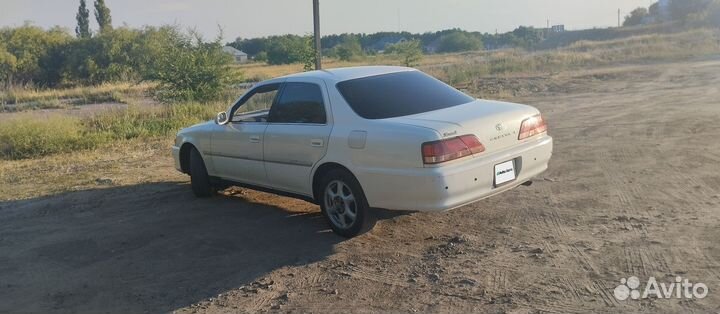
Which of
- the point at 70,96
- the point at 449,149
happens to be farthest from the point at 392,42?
the point at 449,149

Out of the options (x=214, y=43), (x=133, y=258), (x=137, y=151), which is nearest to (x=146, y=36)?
(x=214, y=43)

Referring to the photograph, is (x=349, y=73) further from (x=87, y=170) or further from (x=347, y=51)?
(x=347, y=51)

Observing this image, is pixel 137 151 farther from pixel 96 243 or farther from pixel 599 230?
pixel 599 230

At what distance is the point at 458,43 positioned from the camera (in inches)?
3501

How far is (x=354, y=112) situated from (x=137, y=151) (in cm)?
793

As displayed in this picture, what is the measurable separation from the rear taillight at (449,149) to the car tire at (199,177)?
3.50 metres

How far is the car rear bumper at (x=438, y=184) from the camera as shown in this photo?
5.04 m

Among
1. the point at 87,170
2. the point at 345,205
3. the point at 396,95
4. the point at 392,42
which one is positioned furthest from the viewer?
the point at 392,42

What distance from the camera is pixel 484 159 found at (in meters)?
5.33

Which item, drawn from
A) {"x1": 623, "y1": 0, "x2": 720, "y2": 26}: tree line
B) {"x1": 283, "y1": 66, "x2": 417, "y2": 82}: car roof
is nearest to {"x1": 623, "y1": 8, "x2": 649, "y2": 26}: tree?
{"x1": 623, "y1": 0, "x2": 720, "y2": 26}: tree line

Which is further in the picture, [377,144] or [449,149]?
[377,144]

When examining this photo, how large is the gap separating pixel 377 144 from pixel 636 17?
109 m

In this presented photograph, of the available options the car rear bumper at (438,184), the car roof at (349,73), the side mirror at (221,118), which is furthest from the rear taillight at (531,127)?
the side mirror at (221,118)

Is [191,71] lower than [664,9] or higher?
lower
